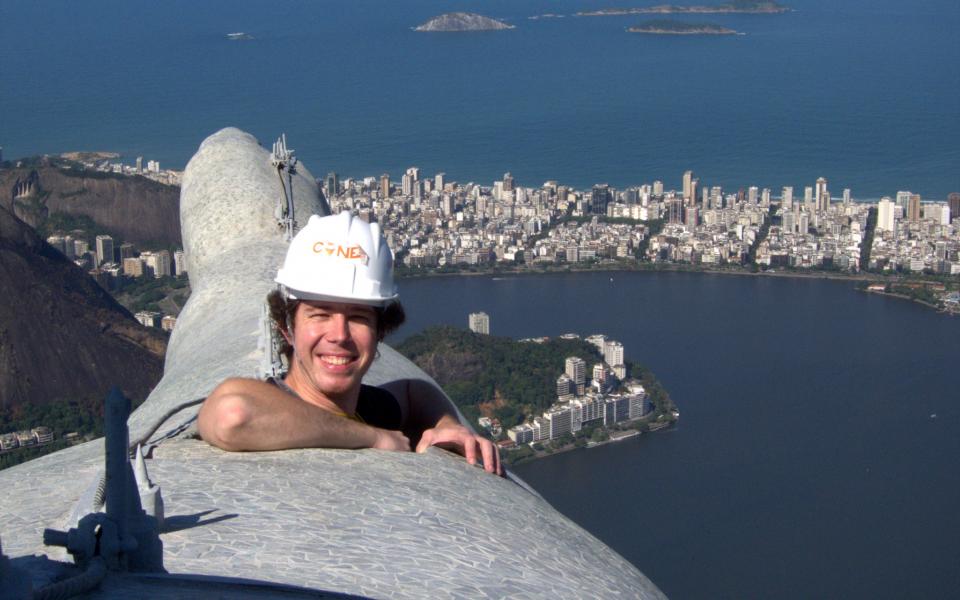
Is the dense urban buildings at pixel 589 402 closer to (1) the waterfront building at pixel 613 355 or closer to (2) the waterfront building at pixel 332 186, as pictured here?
(1) the waterfront building at pixel 613 355

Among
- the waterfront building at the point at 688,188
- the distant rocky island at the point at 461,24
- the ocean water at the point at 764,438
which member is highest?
the distant rocky island at the point at 461,24

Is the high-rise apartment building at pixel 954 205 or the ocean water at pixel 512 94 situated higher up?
the ocean water at pixel 512 94

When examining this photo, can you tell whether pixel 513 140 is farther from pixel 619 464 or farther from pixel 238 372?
pixel 238 372

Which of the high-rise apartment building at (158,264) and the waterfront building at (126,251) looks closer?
the high-rise apartment building at (158,264)

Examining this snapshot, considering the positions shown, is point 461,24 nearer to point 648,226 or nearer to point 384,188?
point 384,188

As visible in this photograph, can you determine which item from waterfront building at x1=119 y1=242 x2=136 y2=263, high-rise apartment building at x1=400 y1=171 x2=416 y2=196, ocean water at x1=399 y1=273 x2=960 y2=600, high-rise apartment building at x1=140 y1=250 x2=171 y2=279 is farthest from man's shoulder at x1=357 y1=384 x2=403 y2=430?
high-rise apartment building at x1=400 y1=171 x2=416 y2=196

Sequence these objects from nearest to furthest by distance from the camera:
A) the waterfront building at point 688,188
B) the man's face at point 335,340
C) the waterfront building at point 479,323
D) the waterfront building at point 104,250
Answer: the man's face at point 335,340, the waterfront building at point 104,250, the waterfront building at point 479,323, the waterfront building at point 688,188

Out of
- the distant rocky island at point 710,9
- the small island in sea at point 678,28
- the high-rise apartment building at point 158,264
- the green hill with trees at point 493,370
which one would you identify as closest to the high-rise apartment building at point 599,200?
the green hill with trees at point 493,370

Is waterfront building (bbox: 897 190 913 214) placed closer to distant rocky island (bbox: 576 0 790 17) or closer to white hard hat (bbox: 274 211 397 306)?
white hard hat (bbox: 274 211 397 306)
